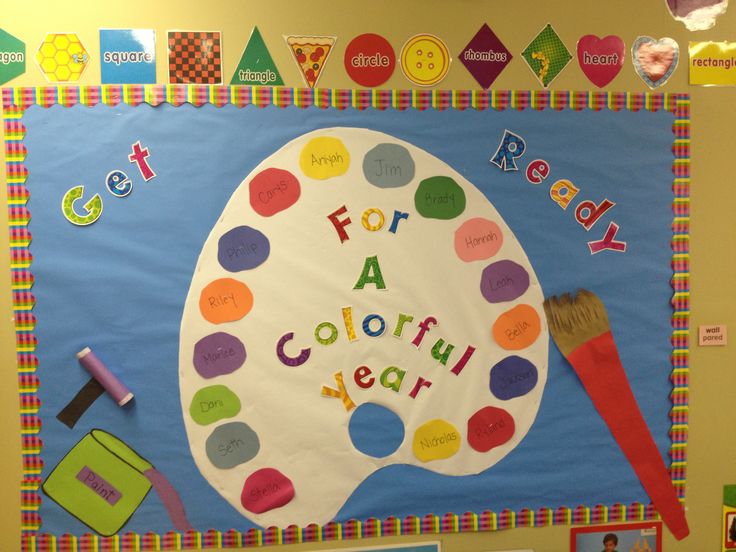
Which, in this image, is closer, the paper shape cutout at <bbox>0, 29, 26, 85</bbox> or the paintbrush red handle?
the paper shape cutout at <bbox>0, 29, 26, 85</bbox>

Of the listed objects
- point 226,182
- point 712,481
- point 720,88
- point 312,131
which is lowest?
point 712,481

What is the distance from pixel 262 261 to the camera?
1596mm

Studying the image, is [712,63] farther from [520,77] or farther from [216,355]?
[216,355]

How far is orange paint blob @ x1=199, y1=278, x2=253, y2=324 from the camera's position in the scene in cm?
158

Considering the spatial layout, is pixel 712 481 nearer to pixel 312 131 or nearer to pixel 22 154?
pixel 312 131

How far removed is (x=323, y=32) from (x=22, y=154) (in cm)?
86

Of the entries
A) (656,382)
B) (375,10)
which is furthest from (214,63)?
(656,382)

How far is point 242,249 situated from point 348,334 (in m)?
0.37

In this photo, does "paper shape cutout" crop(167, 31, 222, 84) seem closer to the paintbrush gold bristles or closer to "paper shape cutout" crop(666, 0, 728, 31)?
the paintbrush gold bristles

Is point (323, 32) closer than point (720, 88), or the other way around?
point (323, 32)

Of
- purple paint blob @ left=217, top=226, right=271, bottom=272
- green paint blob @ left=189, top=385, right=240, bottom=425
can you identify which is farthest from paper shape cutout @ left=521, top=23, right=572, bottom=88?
green paint blob @ left=189, top=385, right=240, bottom=425

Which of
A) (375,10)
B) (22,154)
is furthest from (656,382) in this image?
(22,154)

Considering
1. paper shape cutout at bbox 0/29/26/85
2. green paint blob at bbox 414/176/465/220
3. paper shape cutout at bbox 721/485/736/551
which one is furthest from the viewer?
paper shape cutout at bbox 721/485/736/551

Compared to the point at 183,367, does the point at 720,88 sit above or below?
above
